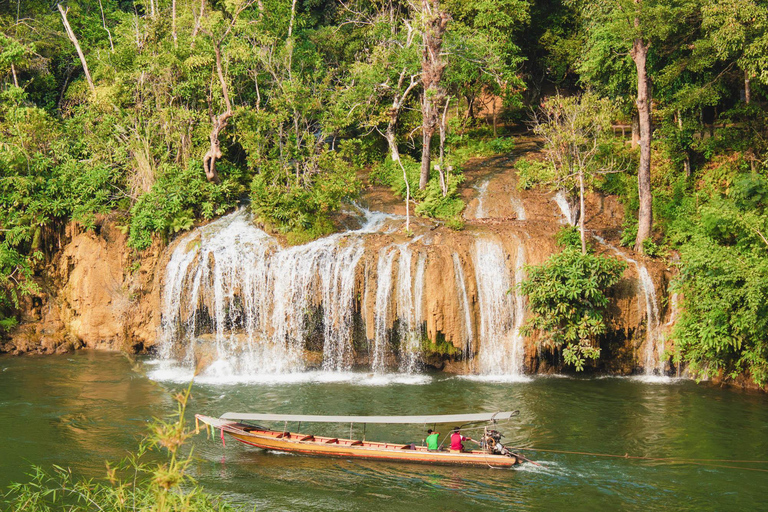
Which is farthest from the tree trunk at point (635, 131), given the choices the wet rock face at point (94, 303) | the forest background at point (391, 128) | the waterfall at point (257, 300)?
the wet rock face at point (94, 303)

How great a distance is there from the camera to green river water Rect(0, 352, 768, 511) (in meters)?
12.7

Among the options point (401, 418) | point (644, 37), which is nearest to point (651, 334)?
point (644, 37)

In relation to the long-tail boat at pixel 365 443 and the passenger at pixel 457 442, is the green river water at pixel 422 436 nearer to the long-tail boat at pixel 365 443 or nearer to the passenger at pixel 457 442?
the long-tail boat at pixel 365 443

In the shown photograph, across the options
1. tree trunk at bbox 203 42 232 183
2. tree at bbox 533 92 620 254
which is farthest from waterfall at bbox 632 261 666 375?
tree trunk at bbox 203 42 232 183

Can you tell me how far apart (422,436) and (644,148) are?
11558mm

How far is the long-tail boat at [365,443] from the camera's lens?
1383 centimetres

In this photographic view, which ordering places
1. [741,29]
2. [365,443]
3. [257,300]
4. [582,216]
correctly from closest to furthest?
[365,443], [741,29], [582,216], [257,300]

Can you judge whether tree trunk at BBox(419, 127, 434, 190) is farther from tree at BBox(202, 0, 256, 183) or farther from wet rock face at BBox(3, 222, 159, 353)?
wet rock face at BBox(3, 222, 159, 353)

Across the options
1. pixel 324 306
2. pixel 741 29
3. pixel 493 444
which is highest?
pixel 741 29

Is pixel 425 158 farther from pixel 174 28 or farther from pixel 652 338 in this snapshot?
pixel 174 28

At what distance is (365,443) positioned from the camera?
1434cm

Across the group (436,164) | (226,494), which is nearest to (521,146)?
(436,164)

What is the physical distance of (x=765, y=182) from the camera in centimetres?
1894

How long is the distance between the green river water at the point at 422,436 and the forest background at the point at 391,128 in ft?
6.25
